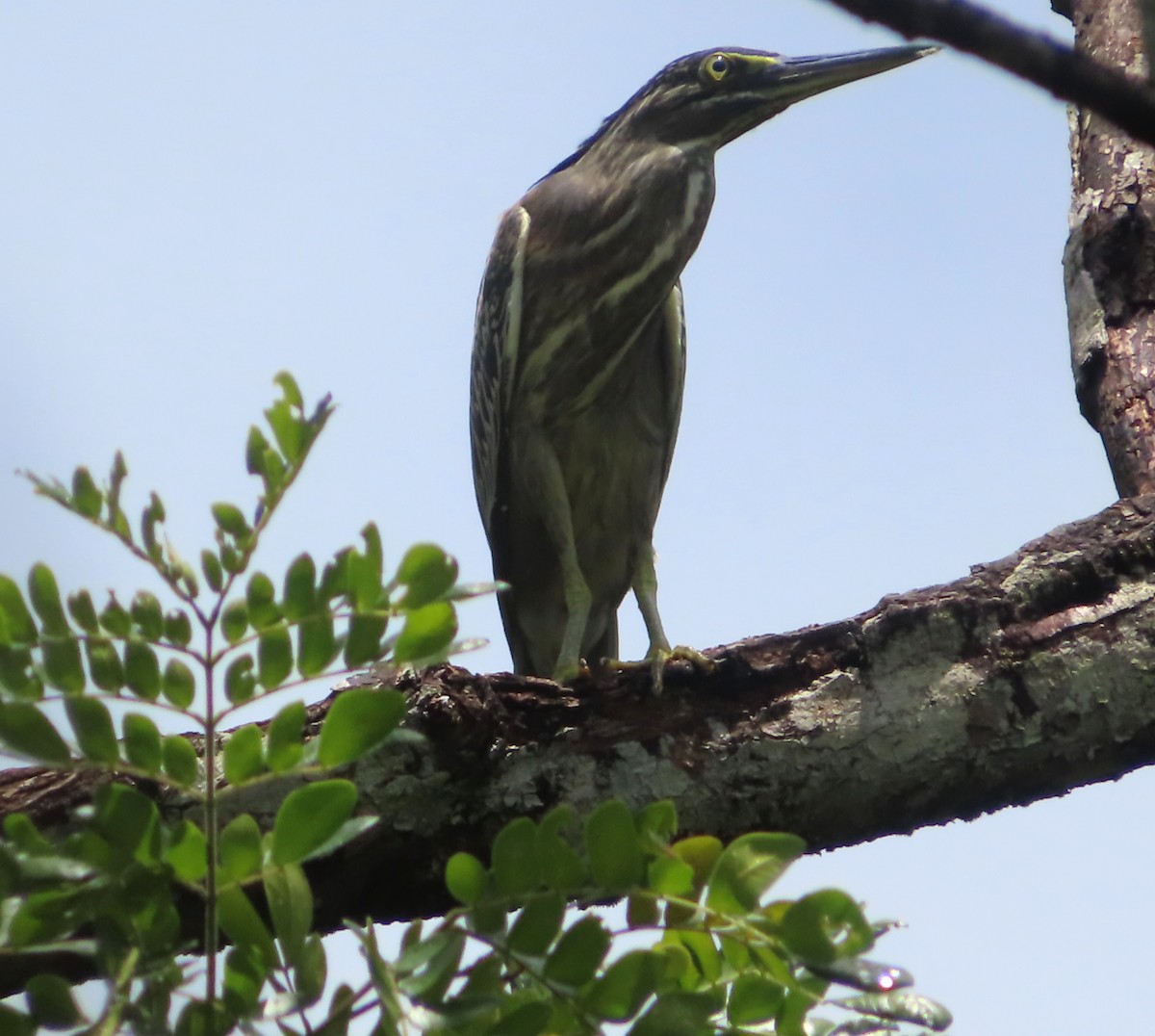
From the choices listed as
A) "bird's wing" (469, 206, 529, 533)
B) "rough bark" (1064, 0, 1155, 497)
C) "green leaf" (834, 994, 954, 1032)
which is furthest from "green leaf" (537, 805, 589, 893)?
"bird's wing" (469, 206, 529, 533)

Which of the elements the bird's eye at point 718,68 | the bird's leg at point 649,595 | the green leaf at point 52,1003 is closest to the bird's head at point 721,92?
the bird's eye at point 718,68

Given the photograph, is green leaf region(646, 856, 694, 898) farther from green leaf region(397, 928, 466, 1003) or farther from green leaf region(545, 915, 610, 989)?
green leaf region(397, 928, 466, 1003)

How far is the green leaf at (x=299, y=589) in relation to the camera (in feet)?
3.94

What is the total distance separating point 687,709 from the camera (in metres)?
2.20

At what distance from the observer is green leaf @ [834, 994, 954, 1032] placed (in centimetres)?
122

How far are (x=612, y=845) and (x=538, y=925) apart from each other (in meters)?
0.09

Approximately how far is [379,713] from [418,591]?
11cm

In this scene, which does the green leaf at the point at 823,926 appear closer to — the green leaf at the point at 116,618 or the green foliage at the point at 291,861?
the green foliage at the point at 291,861

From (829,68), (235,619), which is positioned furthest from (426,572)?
(829,68)

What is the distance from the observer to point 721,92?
408 centimetres

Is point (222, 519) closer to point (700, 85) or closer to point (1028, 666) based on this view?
point (1028, 666)

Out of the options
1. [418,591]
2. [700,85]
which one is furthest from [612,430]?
[418,591]

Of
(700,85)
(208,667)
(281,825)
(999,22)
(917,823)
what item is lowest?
(917,823)

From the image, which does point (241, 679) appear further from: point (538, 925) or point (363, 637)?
point (538, 925)
